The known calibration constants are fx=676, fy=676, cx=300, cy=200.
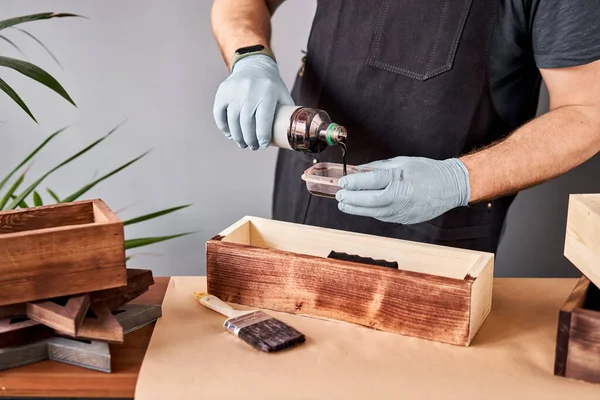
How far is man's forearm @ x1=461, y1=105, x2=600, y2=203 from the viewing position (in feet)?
5.46

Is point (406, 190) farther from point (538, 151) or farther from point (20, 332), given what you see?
point (20, 332)

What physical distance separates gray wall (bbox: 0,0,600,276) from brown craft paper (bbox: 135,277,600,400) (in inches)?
50.7

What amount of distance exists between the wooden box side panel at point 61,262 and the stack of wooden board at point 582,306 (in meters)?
0.80

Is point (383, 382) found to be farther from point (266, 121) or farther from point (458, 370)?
point (266, 121)

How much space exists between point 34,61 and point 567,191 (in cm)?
209

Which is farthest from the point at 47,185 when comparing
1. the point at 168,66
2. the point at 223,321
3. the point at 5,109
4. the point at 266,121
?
the point at 223,321

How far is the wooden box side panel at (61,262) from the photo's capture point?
1171 millimetres

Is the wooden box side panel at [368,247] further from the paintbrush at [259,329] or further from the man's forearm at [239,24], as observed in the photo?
the man's forearm at [239,24]

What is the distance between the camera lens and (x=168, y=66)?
2.66m

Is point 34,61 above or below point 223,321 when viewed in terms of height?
above

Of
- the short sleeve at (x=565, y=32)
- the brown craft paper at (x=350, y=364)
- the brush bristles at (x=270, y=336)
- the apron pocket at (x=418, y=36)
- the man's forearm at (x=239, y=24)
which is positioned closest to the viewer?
the brown craft paper at (x=350, y=364)

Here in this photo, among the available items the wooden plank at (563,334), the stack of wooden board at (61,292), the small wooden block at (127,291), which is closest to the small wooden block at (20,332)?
the stack of wooden board at (61,292)

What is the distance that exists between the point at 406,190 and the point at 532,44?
56cm

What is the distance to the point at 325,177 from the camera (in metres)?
1.53
